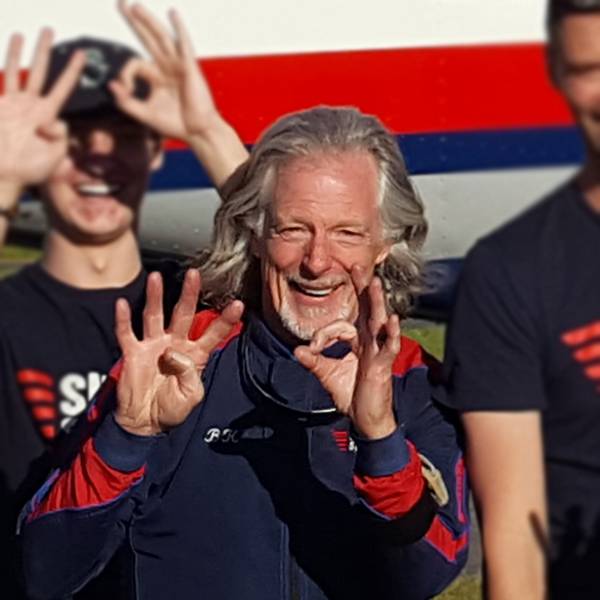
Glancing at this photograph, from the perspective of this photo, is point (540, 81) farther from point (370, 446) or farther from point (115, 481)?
point (115, 481)

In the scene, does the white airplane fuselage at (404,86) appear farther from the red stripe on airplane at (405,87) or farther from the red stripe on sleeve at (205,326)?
the red stripe on sleeve at (205,326)

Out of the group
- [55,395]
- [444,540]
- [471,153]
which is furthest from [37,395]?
[471,153]

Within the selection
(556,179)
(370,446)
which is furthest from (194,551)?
(556,179)

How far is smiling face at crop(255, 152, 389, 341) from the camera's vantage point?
3797 mm

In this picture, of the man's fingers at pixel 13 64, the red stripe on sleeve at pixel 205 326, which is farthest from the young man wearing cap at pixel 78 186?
the red stripe on sleeve at pixel 205 326

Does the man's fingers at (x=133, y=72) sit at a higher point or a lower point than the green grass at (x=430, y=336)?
higher

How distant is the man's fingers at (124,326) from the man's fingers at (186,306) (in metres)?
0.08

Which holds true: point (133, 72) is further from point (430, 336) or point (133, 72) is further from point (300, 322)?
point (430, 336)

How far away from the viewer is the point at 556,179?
3461 millimetres

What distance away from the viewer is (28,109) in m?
3.63

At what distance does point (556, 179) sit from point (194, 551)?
0.99 meters

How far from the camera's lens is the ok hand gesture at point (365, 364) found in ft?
12.0

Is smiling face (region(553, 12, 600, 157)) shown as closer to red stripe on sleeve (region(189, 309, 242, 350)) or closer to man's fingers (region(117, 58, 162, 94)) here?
man's fingers (region(117, 58, 162, 94))

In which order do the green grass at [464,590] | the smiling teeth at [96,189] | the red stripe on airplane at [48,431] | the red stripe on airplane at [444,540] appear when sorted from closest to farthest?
the smiling teeth at [96,189]
the red stripe on airplane at [444,540]
the red stripe on airplane at [48,431]
the green grass at [464,590]
